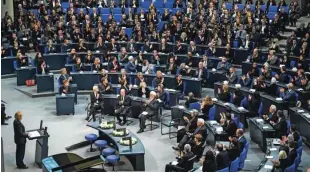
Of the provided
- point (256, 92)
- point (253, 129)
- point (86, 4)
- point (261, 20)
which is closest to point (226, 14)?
point (261, 20)

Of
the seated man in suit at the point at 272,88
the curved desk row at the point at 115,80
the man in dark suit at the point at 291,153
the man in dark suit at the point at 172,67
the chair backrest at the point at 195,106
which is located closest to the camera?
the man in dark suit at the point at 291,153

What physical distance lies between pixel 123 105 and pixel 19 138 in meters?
5.27

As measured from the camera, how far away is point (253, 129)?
17.0 m

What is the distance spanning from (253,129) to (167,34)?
990 cm

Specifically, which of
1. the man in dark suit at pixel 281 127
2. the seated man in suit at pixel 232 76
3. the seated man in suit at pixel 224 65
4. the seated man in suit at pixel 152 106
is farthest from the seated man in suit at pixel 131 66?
the man in dark suit at pixel 281 127

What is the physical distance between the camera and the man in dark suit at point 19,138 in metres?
14.2

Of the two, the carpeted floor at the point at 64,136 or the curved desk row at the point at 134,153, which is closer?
the curved desk row at the point at 134,153

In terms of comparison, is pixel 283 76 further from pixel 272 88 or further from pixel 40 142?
pixel 40 142

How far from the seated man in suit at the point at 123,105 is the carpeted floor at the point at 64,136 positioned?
0.46 metres

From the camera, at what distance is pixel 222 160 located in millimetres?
13359

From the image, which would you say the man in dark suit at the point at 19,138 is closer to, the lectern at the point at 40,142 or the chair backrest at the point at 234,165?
the lectern at the point at 40,142

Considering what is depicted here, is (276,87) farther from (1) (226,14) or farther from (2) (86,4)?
(2) (86,4)

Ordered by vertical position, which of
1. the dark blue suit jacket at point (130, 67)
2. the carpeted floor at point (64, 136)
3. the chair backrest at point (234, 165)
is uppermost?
the dark blue suit jacket at point (130, 67)

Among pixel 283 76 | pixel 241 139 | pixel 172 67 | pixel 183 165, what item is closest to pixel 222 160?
pixel 183 165
